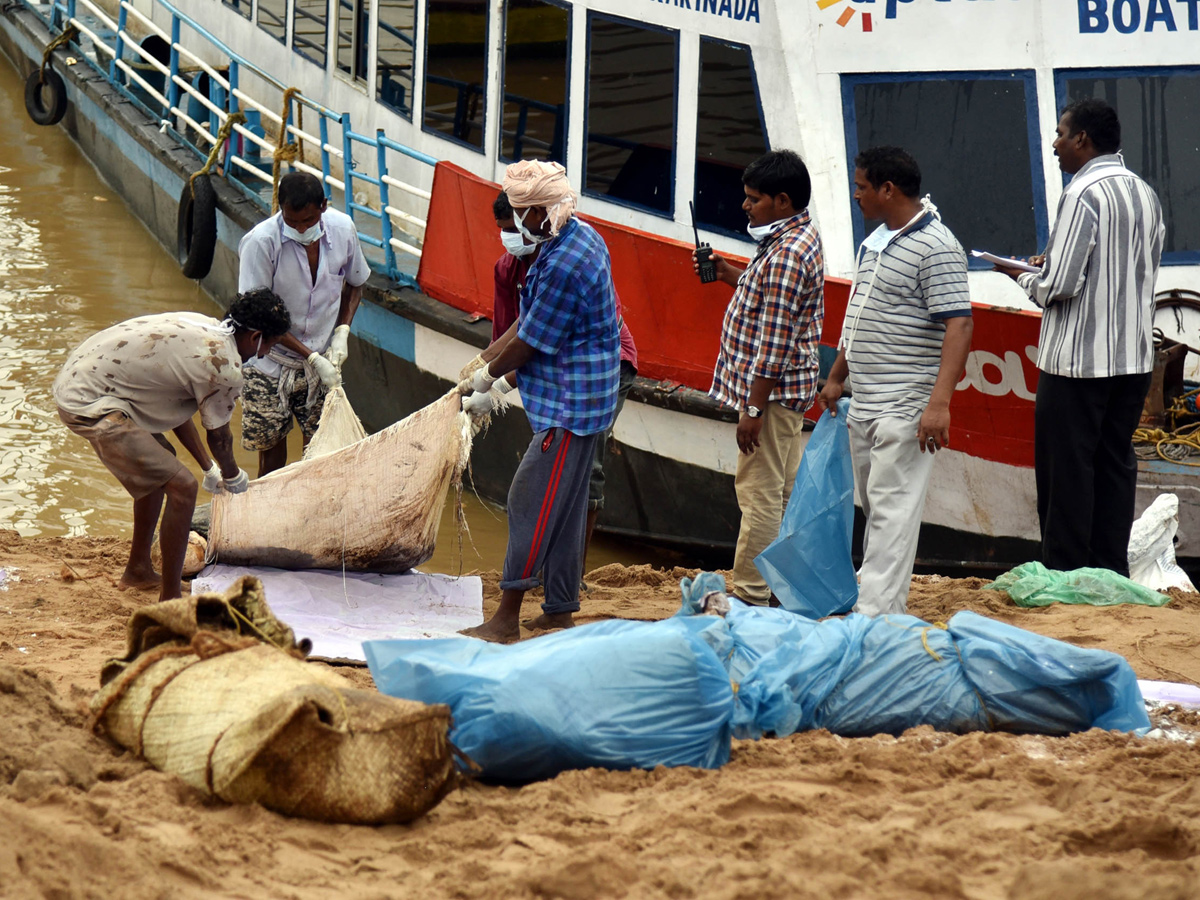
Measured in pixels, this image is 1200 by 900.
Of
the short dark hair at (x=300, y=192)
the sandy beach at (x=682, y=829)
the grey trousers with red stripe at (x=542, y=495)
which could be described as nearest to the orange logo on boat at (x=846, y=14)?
the short dark hair at (x=300, y=192)

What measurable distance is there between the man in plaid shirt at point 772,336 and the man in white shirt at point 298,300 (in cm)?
164

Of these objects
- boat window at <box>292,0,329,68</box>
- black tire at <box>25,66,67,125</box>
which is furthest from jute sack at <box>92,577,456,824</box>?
black tire at <box>25,66,67,125</box>

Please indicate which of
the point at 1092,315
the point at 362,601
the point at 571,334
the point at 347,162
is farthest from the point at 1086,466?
the point at 347,162

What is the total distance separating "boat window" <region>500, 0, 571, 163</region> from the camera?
647cm

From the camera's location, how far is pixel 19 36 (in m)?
13.6

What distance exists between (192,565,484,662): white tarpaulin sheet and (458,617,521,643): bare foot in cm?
13

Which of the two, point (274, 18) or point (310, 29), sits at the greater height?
point (274, 18)

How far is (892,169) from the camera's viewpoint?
421 cm

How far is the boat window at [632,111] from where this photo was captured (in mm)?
6023

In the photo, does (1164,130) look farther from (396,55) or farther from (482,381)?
(396,55)

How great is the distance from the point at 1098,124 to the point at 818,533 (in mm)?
1654

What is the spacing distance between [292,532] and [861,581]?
199 centimetres

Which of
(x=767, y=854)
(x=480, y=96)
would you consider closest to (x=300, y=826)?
(x=767, y=854)

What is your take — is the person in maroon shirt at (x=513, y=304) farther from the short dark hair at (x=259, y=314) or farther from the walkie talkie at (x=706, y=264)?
the short dark hair at (x=259, y=314)
